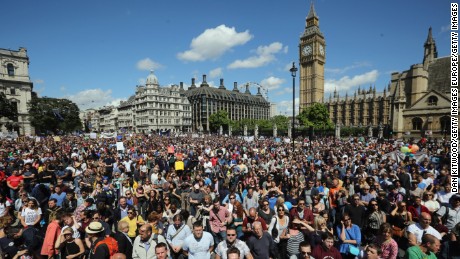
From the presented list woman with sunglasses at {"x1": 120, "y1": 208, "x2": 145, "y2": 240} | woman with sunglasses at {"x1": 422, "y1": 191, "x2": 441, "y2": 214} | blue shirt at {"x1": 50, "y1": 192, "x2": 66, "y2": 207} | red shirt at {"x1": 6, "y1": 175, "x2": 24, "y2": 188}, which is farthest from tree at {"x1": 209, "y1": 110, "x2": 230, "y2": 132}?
woman with sunglasses at {"x1": 120, "y1": 208, "x2": 145, "y2": 240}

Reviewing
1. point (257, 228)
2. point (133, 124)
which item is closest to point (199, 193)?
point (257, 228)

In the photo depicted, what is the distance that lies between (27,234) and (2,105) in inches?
1969

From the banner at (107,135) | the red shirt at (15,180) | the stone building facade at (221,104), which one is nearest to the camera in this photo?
the red shirt at (15,180)

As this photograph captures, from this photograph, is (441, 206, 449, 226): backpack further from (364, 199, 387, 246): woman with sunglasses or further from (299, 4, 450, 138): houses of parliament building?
(299, 4, 450, 138): houses of parliament building

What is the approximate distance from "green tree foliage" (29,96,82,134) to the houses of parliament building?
61.9m

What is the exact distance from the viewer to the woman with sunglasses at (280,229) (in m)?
5.39

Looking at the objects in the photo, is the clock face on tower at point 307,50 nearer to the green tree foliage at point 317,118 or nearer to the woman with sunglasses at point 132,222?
the green tree foliage at point 317,118

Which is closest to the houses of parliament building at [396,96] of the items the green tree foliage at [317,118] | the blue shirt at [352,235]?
the green tree foliage at [317,118]

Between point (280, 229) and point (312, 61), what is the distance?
102769 mm

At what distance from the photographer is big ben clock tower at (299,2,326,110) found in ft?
315

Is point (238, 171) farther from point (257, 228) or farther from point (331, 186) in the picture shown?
point (257, 228)

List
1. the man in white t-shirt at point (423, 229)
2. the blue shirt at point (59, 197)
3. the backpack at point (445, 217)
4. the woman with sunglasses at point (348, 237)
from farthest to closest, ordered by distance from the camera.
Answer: the blue shirt at point (59, 197)
the backpack at point (445, 217)
the woman with sunglasses at point (348, 237)
the man in white t-shirt at point (423, 229)

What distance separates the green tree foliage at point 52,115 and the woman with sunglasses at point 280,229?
48743mm

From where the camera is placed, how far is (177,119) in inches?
3701
